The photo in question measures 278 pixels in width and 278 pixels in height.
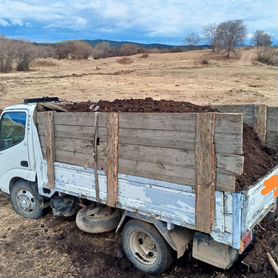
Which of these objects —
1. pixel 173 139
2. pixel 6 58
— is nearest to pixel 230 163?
pixel 173 139

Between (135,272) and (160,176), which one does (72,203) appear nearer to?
(135,272)

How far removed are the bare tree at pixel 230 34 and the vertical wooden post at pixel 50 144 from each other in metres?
37.6

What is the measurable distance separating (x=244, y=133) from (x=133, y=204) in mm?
1907

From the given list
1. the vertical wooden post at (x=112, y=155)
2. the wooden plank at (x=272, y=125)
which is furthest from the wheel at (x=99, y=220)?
the wooden plank at (x=272, y=125)

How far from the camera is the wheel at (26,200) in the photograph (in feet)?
19.6

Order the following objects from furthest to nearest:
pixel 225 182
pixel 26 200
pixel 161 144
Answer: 1. pixel 26 200
2. pixel 161 144
3. pixel 225 182

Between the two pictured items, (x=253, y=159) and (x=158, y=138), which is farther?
(x=253, y=159)

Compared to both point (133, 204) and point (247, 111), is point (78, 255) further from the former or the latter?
point (247, 111)

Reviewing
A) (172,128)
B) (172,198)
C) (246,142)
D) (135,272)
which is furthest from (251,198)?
(135,272)

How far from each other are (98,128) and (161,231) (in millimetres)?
1439

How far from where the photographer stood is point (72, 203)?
5465mm

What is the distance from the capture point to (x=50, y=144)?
202 inches

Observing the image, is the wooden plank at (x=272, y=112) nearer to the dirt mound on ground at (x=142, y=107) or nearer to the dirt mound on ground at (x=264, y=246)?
the dirt mound on ground at (x=142, y=107)

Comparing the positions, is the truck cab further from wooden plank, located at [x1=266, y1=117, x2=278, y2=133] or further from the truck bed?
wooden plank, located at [x1=266, y1=117, x2=278, y2=133]
